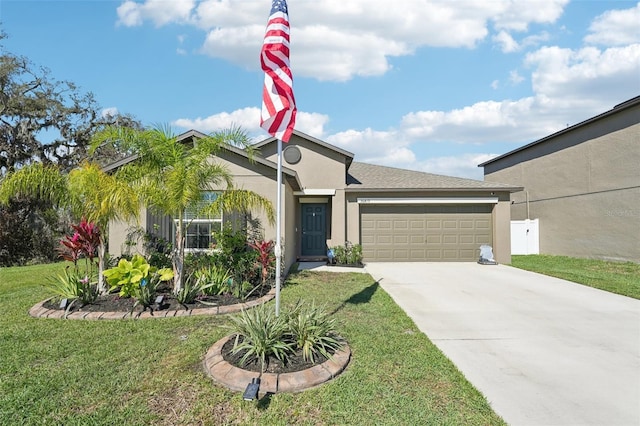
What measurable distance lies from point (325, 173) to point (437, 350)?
9.72 meters

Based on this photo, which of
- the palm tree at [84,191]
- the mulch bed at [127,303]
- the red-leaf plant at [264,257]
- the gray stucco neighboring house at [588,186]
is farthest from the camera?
the gray stucco neighboring house at [588,186]

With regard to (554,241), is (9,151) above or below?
above

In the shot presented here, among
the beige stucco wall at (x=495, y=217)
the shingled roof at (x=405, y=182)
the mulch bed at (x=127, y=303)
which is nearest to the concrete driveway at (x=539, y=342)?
the mulch bed at (x=127, y=303)

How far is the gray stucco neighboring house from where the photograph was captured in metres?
13.0

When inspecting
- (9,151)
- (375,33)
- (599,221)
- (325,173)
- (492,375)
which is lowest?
(492,375)

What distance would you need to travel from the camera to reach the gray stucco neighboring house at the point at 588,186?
13031mm

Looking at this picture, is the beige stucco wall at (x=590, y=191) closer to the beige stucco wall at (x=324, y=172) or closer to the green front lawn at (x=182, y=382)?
the beige stucco wall at (x=324, y=172)

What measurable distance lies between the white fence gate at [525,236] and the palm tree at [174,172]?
15.1m

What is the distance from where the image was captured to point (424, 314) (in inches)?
244

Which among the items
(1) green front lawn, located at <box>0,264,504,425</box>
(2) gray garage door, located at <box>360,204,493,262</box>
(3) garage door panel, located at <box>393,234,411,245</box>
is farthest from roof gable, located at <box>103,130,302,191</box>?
(3) garage door panel, located at <box>393,234,411,245</box>

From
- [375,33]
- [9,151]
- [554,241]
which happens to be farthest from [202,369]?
[9,151]

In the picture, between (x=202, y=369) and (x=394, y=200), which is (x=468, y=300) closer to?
(x=202, y=369)

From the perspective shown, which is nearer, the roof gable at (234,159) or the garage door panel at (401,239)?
the roof gable at (234,159)

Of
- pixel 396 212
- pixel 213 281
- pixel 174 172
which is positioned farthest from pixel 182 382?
pixel 396 212
